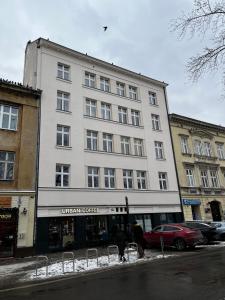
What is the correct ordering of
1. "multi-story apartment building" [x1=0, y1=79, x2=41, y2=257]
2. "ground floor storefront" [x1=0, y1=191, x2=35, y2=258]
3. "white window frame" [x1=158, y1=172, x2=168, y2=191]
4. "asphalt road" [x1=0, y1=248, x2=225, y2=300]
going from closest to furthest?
"asphalt road" [x1=0, y1=248, x2=225, y2=300], "ground floor storefront" [x1=0, y1=191, x2=35, y2=258], "multi-story apartment building" [x1=0, y1=79, x2=41, y2=257], "white window frame" [x1=158, y1=172, x2=168, y2=191]

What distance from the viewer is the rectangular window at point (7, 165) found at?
1983cm

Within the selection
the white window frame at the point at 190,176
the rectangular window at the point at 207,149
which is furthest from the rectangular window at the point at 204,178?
the rectangular window at the point at 207,149


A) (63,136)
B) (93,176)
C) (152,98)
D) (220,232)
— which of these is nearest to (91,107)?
(63,136)

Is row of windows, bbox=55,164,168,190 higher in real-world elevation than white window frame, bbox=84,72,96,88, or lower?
lower

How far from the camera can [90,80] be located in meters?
27.6

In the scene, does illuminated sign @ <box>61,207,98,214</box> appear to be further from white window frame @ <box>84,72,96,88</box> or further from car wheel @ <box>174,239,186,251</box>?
white window frame @ <box>84,72,96,88</box>

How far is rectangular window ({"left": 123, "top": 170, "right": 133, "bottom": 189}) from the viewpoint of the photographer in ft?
85.0

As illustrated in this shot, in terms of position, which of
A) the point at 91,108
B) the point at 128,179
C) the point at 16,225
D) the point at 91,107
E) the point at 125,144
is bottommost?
the point at 16,225

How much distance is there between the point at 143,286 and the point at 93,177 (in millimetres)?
15804

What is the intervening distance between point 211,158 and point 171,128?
6.46 m

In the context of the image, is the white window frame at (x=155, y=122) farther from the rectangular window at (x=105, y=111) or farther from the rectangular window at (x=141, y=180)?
the rectangular window at (x=141, y=180)

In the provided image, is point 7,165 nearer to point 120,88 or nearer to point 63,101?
point 63,101

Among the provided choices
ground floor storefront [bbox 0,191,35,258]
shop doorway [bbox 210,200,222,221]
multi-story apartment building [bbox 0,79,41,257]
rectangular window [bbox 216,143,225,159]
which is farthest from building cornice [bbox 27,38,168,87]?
shop doorway [bbox 210,200,222,221]

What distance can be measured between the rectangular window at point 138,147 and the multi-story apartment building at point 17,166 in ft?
33.0
